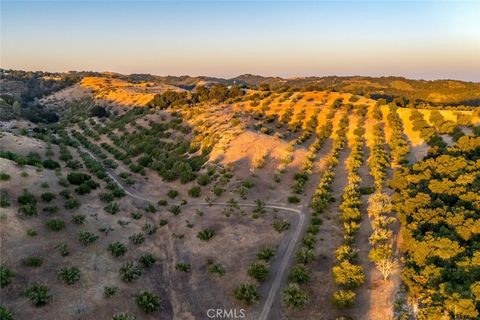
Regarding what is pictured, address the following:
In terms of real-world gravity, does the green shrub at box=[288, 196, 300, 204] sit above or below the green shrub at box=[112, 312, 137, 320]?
A: above

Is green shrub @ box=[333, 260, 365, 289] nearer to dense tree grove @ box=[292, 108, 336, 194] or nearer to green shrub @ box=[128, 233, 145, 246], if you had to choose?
green shrub @ box=[128, 233, 145, 246]

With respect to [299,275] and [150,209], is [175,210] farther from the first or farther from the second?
[299,275]

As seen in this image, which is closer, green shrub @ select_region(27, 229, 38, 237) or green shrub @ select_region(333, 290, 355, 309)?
green shrub @ select_region(333, 290, 355, 309)

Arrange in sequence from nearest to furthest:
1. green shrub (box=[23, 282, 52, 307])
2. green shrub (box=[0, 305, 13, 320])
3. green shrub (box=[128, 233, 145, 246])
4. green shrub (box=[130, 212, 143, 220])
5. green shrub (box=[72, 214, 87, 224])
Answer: green shrub (box=[0, 305, 13, 320]) < green shrub (box=[23, 282, 52, 307]) < green shrub (box=[128, 233, 145, 246]) < green shrub (box=[72, 214, 87, 224]) < green shrub (box=[130, 212, 143, 220])

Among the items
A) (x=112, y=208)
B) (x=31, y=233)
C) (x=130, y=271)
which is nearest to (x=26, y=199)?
(x=31, y=233)

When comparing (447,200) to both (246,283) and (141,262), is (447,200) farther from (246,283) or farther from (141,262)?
(141,262)

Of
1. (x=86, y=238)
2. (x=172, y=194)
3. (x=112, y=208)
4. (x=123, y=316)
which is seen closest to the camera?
(x=123, y=316)

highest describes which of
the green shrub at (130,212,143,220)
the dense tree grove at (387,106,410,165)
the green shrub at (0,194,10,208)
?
the dense tree grove at (387,106,410,165)

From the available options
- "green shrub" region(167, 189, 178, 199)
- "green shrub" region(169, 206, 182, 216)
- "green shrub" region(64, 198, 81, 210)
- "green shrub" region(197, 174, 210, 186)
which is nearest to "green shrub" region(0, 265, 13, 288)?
"green shrub" region(64, 198, 81, 210)
